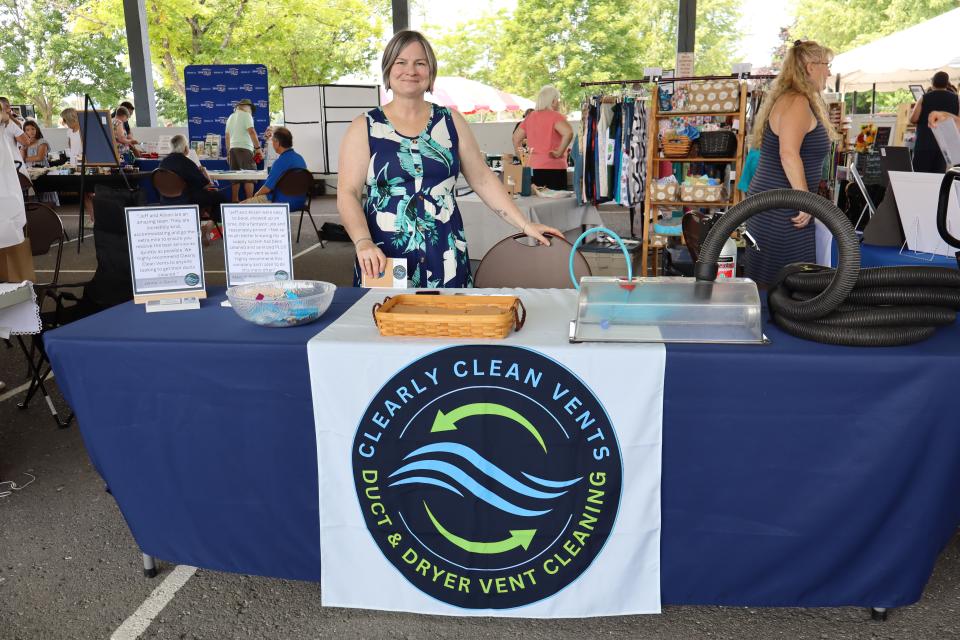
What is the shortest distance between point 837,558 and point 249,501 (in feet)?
4.62

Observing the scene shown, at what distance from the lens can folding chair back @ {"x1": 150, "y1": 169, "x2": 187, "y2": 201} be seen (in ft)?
25.1

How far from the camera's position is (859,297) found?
5.56ft

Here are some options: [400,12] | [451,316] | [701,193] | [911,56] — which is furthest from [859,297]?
[400,12]

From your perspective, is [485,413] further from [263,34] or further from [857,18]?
[857,18]

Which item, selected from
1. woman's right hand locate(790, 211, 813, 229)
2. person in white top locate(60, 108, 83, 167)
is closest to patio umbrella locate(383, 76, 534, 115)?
person in white top locate(60, 108, 83, 167)

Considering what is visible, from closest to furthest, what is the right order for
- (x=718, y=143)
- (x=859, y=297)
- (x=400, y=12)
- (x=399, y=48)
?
(x=859, y=297) → (x=399, y=48) → (x=718, y=143) → (x=400, y=12)

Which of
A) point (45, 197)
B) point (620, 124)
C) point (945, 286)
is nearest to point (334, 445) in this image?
point (945, 286)

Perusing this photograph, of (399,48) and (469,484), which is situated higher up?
(399,48)

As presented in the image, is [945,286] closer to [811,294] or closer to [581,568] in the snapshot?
[811,294]

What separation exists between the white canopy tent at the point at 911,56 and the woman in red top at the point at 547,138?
16.0 ft

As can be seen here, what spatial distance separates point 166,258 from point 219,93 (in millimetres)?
11956

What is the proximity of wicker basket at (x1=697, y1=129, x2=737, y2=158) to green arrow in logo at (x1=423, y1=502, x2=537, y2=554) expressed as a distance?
472 cm

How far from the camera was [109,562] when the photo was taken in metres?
2.27

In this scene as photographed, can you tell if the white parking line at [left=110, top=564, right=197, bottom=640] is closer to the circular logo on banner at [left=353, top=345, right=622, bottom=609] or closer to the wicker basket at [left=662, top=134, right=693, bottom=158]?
the circular logo on banner at [left=353, top=345, right=622, bottom=609]
